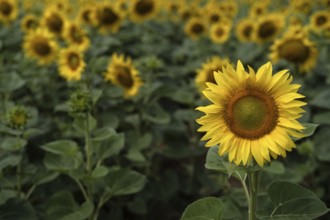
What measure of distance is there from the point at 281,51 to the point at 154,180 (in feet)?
4.31

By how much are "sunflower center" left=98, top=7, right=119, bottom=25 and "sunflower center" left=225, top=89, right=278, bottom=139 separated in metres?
2.90

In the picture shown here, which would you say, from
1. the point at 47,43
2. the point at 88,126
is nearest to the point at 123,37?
the point at 47,43

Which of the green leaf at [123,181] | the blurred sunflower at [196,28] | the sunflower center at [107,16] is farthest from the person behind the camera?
the blurred sunflower at [196,28]

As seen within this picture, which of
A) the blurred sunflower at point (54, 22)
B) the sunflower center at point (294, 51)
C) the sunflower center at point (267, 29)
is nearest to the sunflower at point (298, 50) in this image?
the sunflower center at point (294, 51)

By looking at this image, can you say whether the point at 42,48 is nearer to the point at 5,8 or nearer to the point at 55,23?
the point at 55,23

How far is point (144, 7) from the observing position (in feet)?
15.2

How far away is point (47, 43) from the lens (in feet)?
12.2

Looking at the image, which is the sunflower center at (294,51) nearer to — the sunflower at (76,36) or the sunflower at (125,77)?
the sunflower at (125,77)

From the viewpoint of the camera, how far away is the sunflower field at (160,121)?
1.56 metres

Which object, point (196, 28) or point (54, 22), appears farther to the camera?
point (196, 28)

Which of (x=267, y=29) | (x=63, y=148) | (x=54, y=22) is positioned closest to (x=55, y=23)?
(x=54, y=22)

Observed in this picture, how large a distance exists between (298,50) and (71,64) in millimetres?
1597

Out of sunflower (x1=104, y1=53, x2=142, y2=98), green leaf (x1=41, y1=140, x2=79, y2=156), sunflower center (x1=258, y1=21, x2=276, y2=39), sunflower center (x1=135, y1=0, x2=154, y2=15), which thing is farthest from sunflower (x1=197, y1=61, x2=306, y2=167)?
sunflower center (x1=135, y1=0, x2=154, y2=15)

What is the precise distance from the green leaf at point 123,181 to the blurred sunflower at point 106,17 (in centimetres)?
217
